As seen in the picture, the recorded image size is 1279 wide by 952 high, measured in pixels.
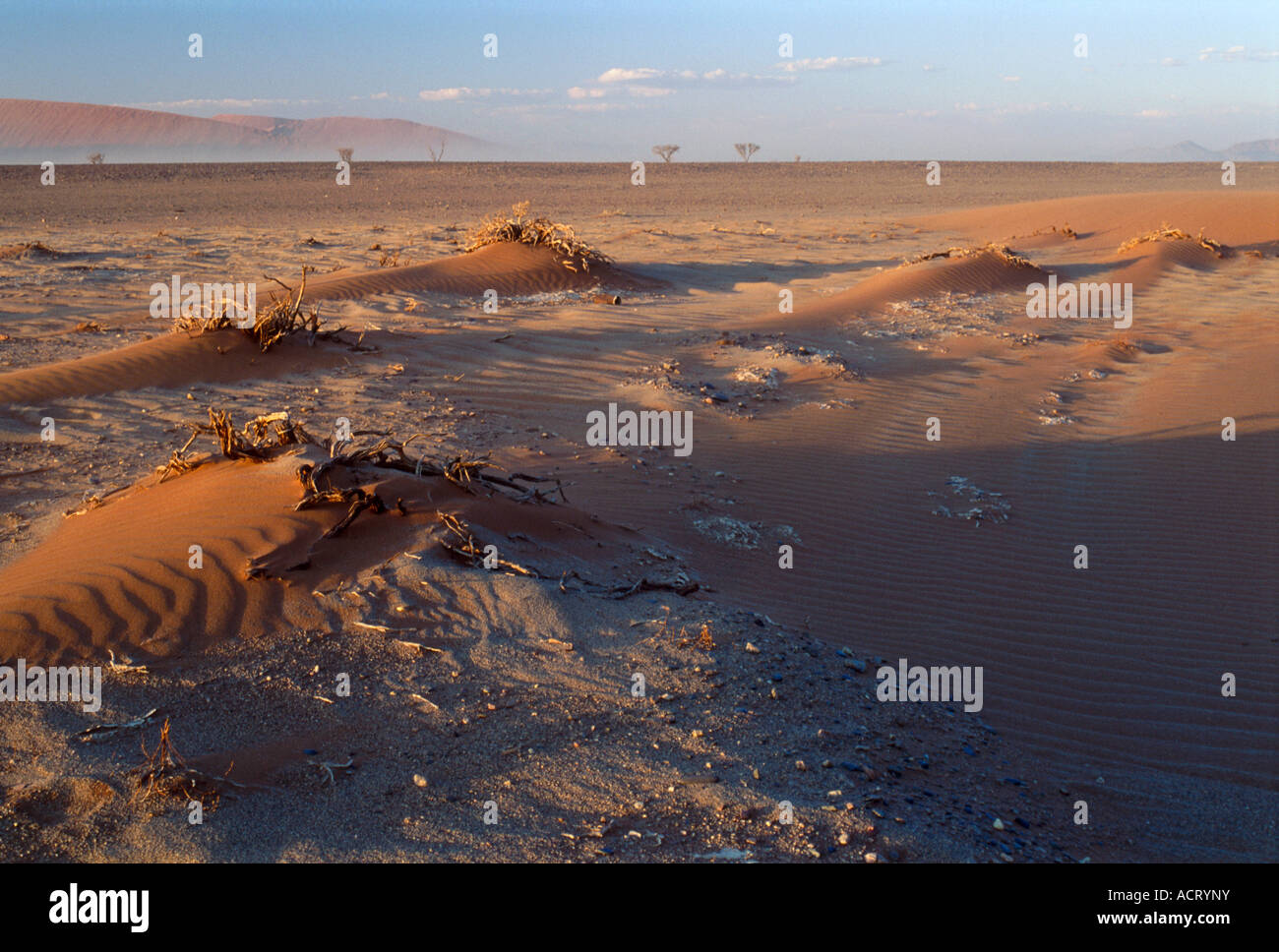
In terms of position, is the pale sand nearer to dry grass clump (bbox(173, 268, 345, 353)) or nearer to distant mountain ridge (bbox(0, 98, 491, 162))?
dry grass clump (bbox(173, 268, 345, 353))

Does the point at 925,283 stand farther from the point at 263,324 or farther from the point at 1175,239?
the point at 263,324

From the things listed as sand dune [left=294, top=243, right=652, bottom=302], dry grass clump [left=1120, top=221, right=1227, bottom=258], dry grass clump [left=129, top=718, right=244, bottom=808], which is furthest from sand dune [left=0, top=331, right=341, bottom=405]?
dry grass clump [left=1120, top=221, right=1227, bottom=258]

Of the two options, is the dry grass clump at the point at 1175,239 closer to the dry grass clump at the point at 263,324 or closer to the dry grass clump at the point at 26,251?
the dry grass clump at the point at 263,324

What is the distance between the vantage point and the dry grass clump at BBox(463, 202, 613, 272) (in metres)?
15.5

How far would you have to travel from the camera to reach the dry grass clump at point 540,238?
1545 cm

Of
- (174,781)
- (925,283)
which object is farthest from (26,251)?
(174,781)

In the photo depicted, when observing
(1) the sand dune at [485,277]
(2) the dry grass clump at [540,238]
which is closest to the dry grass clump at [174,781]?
(1) the sand dune at [485,277]

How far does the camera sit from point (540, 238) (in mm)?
15867
